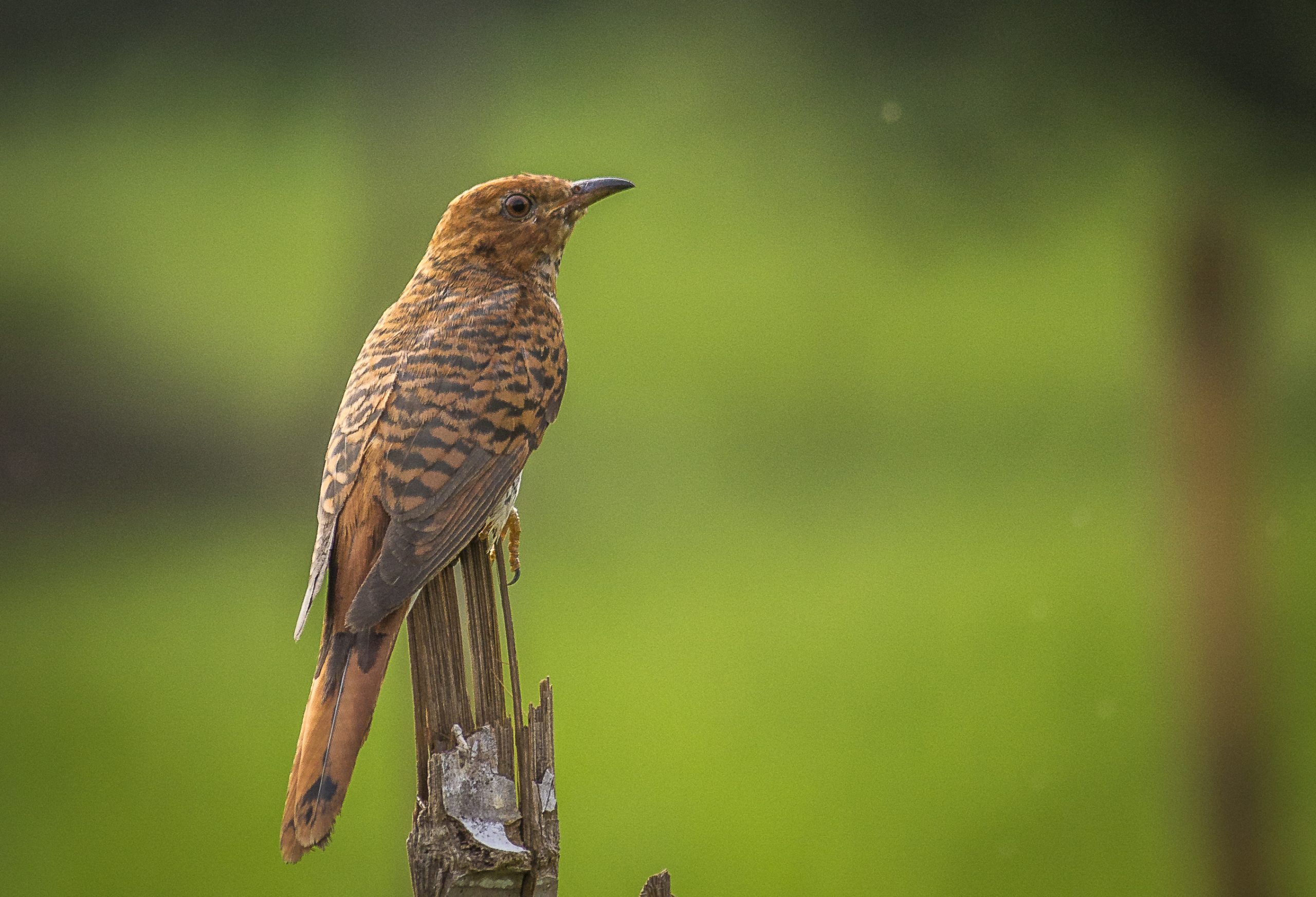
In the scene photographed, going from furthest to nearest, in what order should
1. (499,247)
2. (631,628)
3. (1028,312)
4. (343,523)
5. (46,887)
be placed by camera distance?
(1028,312) < (631,628) < (46,887) < (499,247) < (343,523)

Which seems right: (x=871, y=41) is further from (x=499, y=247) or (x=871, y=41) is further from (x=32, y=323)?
(x=32, y=323)

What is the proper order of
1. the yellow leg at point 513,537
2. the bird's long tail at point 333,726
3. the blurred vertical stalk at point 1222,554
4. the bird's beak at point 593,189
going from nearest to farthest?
the bird's long tail at point 333,726, the yellow leg at point 513,537, the bird's beak at point 593,189, the blurred vertical stalk at point 1222,554

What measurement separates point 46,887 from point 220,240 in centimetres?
182

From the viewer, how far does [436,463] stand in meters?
1.67

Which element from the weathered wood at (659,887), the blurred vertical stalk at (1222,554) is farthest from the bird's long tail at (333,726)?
the blurred vertical stalk at (1222,554)

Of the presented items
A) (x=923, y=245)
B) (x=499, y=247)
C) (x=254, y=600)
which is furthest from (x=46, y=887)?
A: (x=923, y=245)

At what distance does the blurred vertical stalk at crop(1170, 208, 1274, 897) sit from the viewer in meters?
2.73

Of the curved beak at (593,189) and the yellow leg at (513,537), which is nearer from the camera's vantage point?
the yellow leg at (513,537)

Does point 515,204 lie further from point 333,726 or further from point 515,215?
point 333,726

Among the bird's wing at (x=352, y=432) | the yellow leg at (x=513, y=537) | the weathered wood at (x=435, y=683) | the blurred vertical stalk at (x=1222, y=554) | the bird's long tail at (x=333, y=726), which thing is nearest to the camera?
the bird's long tail at (x=333, y=726)

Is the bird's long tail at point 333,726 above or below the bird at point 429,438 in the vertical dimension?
below

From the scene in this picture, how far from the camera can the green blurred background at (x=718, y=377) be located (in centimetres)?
281

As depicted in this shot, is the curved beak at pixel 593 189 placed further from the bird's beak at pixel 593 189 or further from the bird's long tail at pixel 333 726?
the bird's long tail at pixel 333 726

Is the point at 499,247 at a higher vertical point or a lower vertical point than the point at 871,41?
lower
